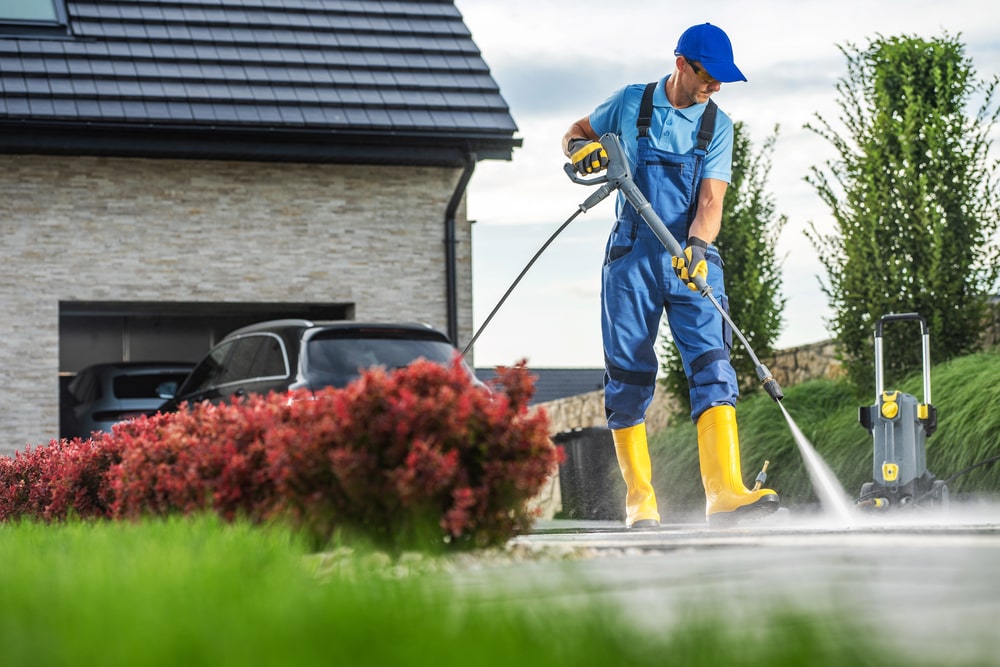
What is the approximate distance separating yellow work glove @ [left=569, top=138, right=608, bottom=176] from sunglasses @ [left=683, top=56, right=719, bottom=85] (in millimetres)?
672

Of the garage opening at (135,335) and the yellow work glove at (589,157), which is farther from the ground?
the yellow work glove at (589,157)

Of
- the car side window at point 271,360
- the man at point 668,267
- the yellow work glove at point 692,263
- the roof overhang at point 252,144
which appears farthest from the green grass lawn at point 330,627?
the roof overhang at point 252,144

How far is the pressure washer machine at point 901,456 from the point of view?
8.09 metres

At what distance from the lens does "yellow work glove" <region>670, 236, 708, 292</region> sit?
732 cm

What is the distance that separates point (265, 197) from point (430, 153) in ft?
6.34

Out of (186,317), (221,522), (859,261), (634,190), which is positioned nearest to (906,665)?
(221,522)

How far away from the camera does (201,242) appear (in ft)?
47.8

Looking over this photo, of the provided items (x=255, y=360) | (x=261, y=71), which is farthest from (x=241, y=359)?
→ (x=261, y=71)

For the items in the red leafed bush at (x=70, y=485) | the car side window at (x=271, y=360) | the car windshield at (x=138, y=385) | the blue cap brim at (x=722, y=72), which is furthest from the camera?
the car windshield at (x=138, y=385)

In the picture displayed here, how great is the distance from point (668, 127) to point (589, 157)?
481mm

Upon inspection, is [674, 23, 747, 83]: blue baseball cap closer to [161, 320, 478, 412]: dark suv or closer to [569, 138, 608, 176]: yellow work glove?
[569, 138, 608, 176]: yellow work glove

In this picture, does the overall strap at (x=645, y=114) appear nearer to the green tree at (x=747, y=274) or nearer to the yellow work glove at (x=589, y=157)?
the yellow work glove at (x=589, y=157)

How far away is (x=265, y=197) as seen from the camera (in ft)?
48.7

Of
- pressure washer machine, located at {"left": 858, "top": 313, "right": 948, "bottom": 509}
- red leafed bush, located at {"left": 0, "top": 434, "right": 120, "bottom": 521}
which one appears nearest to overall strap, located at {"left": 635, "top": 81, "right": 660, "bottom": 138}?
pressure washer machine, located at {"left": 858, "top": 313, "right": 948, "bottom": 509}
